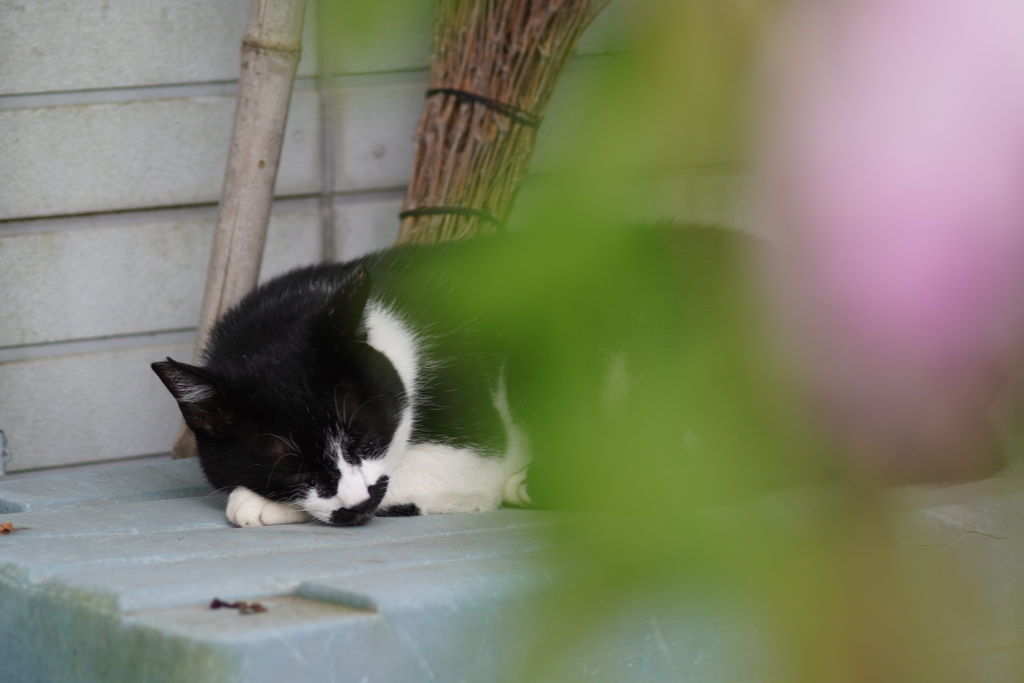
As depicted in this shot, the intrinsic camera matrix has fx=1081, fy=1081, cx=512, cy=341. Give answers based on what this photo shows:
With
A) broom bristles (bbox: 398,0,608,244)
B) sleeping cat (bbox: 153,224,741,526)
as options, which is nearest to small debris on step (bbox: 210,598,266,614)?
sleeping cat (bbox: 153,224,741,526)

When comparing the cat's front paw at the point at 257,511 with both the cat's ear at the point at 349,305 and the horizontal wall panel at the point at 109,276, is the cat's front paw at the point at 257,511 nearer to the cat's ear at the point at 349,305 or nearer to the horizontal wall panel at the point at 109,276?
the cat's ear at the point at 349,305

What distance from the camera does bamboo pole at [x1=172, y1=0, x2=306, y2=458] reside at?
2139 millimetres

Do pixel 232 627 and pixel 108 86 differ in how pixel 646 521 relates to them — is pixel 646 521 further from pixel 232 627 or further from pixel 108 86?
pixel 108 86

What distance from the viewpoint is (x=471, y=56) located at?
2.18m

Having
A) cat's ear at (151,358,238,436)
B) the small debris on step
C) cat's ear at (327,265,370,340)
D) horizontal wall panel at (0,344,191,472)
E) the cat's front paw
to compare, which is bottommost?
horizontal wall panel at (0,344,191,472)

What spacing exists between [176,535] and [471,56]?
1.16 m

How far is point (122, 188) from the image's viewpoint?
247 cm

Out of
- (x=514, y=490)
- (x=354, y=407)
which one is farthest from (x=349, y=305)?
(x=514, y=490)

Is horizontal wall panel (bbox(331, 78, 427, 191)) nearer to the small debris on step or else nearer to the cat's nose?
the cat's nose

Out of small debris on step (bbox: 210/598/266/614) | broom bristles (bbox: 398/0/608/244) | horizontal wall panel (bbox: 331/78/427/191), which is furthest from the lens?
horizontal wall panel (bbox: 331/78/427/191)

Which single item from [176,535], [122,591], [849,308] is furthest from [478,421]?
[849,308]

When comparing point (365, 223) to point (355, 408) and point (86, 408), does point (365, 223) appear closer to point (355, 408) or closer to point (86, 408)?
point (86, 408)

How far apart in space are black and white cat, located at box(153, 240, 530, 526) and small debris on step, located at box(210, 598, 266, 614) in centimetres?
45

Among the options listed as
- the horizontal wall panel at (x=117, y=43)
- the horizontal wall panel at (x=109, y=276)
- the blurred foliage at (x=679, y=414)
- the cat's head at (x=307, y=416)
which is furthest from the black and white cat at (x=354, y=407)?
the blurred foliage at (x=679, y=414)
